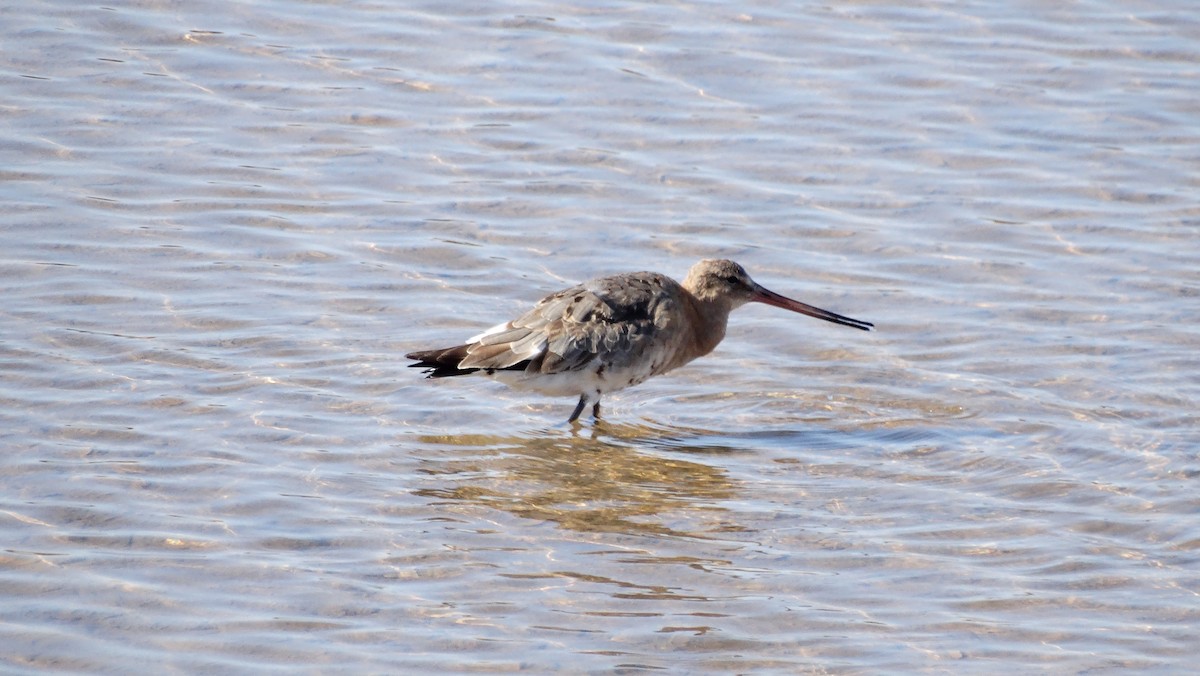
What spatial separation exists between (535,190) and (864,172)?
2.45 meters

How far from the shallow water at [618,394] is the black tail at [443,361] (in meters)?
0.28

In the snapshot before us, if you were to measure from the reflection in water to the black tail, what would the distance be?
0.37 meters

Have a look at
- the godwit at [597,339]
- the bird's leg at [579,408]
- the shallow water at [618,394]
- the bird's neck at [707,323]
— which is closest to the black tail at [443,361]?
the godwit at [597,339]

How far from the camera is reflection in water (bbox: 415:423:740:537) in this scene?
8.10 meters

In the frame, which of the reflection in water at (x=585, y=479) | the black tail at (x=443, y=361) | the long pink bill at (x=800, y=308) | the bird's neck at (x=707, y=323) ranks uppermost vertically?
the long pink bill at (x=800, y=308)

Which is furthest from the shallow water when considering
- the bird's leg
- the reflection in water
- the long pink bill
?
the long pink bill

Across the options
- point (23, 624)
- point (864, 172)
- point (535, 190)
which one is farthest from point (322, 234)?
point (23, 624)

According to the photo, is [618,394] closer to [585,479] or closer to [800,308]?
[800,308]

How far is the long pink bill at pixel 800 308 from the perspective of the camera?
32.7 feet

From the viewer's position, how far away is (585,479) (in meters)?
8.64

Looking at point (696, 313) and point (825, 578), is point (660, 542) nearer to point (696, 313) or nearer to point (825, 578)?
point (825, 578)

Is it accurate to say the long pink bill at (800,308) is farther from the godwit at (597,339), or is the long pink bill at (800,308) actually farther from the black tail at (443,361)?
the black tail at (443,361)

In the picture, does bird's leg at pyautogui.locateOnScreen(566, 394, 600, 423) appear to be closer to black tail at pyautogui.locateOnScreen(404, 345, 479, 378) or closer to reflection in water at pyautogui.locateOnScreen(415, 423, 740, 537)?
reflection in water at pyautogui.locateOnScreen(415, 423, 740, 537)

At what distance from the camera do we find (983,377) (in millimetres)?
9656
